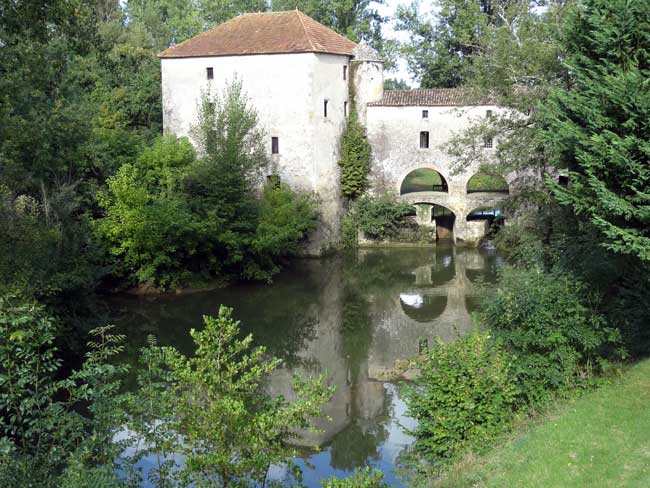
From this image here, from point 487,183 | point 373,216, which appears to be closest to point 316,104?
point 373,216

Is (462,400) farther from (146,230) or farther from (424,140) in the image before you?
(424,140)

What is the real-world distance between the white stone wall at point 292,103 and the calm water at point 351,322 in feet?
11.0

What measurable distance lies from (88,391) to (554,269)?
9.40 meters

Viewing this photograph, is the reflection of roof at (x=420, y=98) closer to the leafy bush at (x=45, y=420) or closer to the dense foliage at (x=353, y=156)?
the dense foliage at (x=353, y=156)

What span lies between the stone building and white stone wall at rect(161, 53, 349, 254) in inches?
1.7

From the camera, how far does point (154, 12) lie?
53250mm

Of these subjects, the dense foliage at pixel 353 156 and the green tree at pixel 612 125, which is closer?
the green tree at pixel 612 125

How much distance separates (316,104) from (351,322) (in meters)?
11.8

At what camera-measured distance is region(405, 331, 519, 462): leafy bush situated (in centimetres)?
1190

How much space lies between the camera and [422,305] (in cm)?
2547

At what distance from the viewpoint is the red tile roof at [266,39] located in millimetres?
31594

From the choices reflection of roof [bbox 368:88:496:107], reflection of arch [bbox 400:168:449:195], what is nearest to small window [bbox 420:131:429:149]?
reflection of roof [bbox 368:88:496:107]

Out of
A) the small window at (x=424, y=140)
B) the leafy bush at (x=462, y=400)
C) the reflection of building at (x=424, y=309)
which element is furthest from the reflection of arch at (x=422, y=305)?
the leafy bush at (x=462, y=400)

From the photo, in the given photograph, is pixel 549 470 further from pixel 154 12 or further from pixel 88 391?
pixel 154 12
